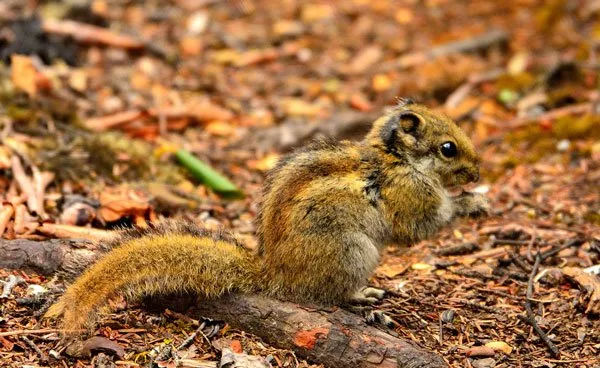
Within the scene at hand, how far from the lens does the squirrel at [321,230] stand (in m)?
3.99

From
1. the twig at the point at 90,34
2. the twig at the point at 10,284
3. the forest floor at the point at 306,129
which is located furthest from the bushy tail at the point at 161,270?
the twig at the point at 90,34

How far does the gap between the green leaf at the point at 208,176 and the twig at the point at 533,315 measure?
8.00 ft

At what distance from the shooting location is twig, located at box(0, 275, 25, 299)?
13.7 feet

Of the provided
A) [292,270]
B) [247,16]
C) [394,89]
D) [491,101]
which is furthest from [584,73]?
[292,270]

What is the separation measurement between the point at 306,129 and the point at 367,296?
3.12 metres

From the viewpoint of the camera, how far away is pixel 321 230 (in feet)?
13.8

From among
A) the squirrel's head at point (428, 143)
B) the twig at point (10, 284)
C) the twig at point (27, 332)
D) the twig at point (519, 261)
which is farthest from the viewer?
the twig at point (519, 261)

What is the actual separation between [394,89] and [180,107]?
2.46 meters

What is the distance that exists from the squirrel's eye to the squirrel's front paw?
10.8 inches

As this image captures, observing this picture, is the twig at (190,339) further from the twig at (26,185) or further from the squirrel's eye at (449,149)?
the squirrel's eye at (449,149)

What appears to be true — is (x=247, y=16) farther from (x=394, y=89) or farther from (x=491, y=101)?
(x=491, y=101)

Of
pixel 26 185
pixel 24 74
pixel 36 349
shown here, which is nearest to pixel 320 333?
pixel 36 349

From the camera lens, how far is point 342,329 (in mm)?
4059

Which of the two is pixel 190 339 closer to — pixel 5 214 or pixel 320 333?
pixel 320 333
